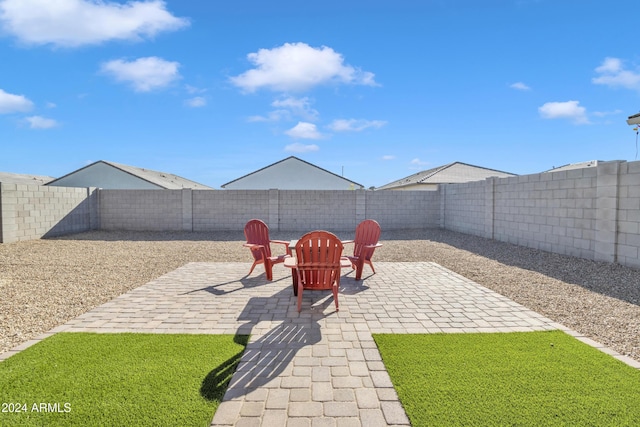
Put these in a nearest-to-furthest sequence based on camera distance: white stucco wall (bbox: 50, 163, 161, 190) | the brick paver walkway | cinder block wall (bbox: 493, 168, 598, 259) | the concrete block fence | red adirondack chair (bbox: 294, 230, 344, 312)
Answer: the brick paver walkway, red adirondack chair (bbox: 294, 230, 344, 312), the concrete block fence, cinder block wall (bbox: 493, 168, 598, 259), white stucco wall (bbox: 50, 163, 161, 190)

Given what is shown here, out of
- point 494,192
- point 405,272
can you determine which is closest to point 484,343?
point 405,272

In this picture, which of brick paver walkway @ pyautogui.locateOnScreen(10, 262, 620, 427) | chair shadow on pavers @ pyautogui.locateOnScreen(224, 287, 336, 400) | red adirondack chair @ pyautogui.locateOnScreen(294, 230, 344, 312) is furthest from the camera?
red adirondack chair @ pyautogui.locateOnScreen(294, 230, 344, 312)

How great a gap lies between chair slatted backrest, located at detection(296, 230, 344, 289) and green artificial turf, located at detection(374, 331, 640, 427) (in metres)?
1.16

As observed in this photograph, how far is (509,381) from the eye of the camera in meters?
2.47

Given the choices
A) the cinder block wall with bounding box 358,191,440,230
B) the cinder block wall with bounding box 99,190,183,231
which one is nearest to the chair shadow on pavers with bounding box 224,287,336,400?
the cinder block wall with bounding box 358,191,440,230

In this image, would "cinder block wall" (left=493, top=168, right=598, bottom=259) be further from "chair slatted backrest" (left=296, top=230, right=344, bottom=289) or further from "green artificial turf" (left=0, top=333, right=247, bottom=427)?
"green artificial turf" (left=0, top=333, right=247, bottom=427)

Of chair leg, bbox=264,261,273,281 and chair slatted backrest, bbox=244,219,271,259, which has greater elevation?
chair slatted backrest, bbox=244,219,271,259

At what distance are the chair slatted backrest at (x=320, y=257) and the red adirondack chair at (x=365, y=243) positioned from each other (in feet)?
4.20

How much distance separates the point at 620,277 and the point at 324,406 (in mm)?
6106

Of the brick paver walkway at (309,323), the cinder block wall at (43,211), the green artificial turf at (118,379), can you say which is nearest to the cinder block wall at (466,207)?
the brick paver walkway at (309,323)

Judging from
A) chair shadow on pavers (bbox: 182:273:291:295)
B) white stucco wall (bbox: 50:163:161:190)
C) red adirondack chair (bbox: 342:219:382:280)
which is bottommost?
chair shadow on pavers (bbox: 182:273:291:295)

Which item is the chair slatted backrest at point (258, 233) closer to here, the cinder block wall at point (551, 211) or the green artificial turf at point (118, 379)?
the green artificial turf at point (118, 379)

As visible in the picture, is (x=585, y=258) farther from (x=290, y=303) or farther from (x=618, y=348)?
(x=290, y=303)

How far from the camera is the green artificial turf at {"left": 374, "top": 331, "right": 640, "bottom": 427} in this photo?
2076 millimetres
